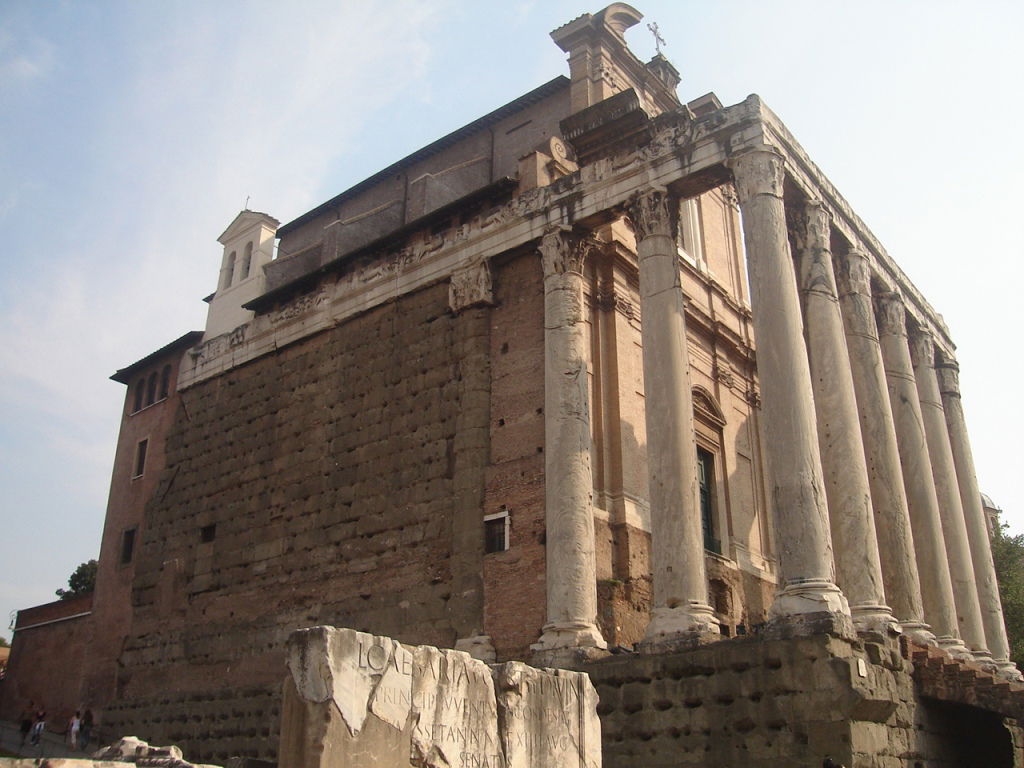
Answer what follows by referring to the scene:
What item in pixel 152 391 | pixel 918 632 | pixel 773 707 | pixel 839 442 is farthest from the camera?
pixel 152 391

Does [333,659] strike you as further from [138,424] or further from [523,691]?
[138,424]

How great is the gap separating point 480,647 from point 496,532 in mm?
1799

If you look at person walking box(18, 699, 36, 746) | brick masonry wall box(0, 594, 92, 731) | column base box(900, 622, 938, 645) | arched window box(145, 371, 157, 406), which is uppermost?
arched window box(145, 371, 157, 406)

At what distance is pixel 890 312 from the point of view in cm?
1905

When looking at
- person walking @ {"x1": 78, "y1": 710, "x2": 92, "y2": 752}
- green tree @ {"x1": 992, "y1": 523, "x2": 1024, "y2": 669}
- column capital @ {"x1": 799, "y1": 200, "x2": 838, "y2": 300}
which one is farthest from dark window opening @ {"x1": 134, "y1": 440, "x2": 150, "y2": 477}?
green tree @ {"x1": 992, "y1": 523, "x2": 1024, "y2": 669}

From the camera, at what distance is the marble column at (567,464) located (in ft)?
45.3

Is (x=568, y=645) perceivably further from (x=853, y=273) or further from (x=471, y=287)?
(x=853, y=273)

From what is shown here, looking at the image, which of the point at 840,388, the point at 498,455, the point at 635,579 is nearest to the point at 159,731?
the point at 498,455

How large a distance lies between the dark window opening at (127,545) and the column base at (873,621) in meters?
16.5

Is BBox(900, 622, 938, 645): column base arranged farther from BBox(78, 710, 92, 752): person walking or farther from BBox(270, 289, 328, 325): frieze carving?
BBox(78, 710, 92, 752): person walking

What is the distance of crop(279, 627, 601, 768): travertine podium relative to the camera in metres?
5.86

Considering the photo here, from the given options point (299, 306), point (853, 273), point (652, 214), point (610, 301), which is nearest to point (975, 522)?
point (853, 273)

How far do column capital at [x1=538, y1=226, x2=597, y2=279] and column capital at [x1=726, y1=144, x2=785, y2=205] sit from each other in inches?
117

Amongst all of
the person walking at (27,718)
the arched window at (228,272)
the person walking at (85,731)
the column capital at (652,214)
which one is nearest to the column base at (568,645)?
the column capital at (652,214)
